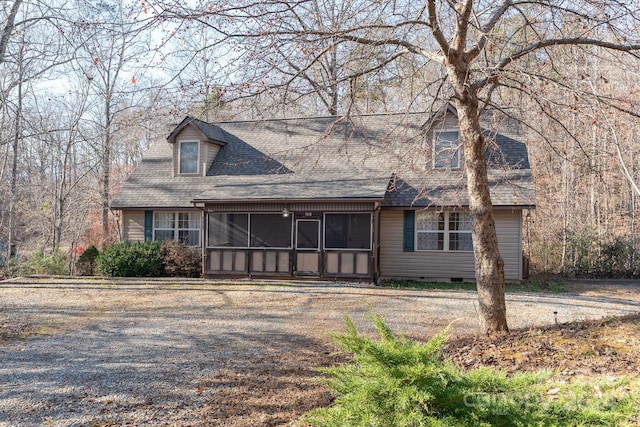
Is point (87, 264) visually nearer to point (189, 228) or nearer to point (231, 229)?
point (189, 228)

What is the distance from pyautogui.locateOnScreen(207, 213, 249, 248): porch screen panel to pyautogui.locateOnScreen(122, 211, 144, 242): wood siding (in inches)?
127

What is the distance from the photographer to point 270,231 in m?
18.2

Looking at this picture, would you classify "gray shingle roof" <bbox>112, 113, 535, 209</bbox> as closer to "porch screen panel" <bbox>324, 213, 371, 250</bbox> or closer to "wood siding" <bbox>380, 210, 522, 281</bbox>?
"wood siding" <bbox>380, 210, 522, 281</bbox>

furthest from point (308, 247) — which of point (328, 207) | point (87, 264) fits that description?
point (87, 264)

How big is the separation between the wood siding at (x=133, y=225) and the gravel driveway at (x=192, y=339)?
12.0ft

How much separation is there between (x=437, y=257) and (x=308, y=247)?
14.1ft

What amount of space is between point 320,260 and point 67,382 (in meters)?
10.2

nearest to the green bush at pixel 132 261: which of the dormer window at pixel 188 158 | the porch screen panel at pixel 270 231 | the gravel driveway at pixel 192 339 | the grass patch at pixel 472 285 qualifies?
the gravel driveway at pixel 192 339

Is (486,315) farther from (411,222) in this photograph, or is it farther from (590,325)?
(411,222)

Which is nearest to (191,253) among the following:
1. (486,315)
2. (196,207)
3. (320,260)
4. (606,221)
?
(196,207)

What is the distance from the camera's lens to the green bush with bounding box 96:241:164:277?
16.6m

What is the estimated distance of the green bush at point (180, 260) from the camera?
55.3 feet

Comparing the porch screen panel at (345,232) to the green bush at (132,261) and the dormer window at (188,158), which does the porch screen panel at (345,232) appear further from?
the dormer window at (188,158)

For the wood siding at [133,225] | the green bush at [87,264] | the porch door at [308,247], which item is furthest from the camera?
the wood siding at [133,225]
